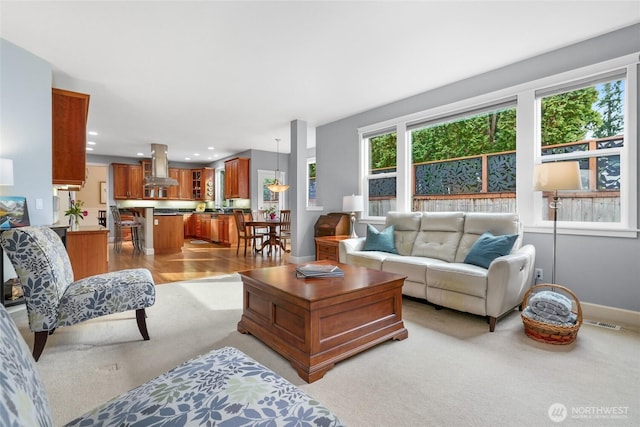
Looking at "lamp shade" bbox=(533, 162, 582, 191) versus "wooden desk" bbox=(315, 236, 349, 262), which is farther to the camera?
"wooden desk" bbox=(315, 236, 349, 262)

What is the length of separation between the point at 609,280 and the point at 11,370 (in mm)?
3963

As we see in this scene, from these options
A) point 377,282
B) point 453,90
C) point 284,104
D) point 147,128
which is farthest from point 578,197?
point 147,128

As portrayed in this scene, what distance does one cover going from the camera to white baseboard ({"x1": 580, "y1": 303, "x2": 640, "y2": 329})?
2.70 metres

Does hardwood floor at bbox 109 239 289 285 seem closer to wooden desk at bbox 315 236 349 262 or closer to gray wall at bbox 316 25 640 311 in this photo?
wooden desk at bbox 315 236 349 262

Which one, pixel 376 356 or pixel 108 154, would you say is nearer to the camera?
pixel 376 356

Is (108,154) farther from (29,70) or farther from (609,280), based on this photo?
(609,280)

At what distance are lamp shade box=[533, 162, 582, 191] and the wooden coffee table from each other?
1.61 metres

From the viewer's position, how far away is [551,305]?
7.95ft

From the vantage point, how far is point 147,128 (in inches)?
245

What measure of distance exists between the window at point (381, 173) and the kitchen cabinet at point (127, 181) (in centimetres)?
763

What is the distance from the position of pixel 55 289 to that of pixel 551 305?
3605 millimetres

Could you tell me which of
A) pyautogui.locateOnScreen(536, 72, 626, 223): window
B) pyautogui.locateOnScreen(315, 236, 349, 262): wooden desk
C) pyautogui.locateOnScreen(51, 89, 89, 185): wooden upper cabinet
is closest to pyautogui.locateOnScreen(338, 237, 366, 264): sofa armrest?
pyautogui.locateOnScreen(315, 236, 349, 262): wooden desk

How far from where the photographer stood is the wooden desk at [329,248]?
4531 millimetres

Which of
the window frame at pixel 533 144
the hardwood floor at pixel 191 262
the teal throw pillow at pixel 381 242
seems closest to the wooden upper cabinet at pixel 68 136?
the hardwood floor at pixel 191 262
